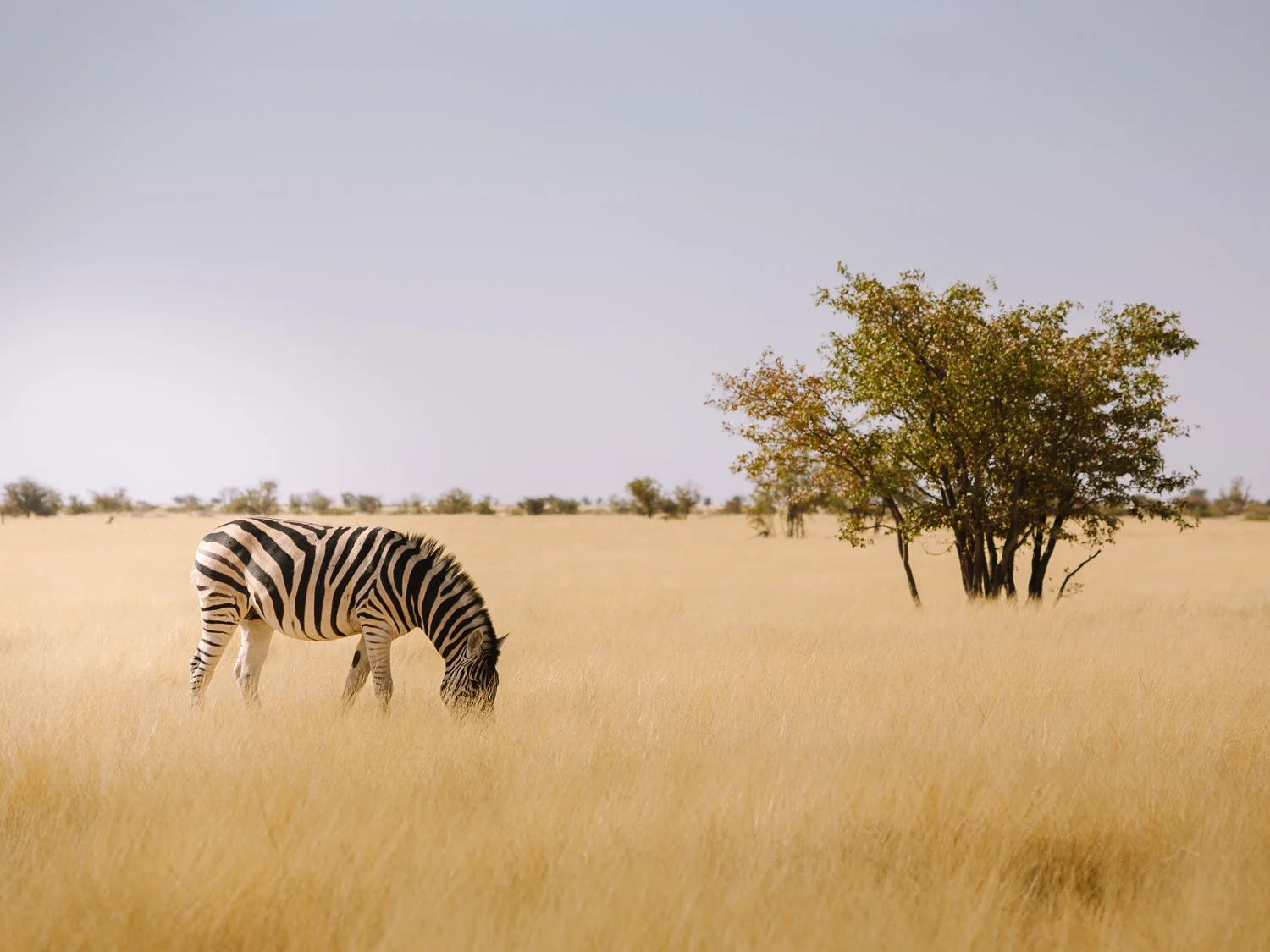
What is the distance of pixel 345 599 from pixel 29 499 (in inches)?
3411

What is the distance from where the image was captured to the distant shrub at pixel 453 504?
102 metres

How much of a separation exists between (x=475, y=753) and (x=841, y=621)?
11804mm

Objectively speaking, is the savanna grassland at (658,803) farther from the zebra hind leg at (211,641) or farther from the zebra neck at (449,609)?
the zebra neck at (449,609)

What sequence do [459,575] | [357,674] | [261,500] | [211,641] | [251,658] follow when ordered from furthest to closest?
[261,500] → [251,658] → [211,641] → [357,674] → [459,575]

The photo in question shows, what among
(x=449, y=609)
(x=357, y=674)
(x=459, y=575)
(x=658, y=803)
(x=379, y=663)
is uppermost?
(x=459, y=575)

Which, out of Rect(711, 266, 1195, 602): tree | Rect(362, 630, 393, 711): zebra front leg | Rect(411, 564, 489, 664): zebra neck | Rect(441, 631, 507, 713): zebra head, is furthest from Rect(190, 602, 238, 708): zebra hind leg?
Rect(711, 266, 1195, 602): tree

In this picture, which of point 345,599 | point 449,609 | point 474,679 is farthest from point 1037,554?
point 345,599

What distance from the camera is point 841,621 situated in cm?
1758

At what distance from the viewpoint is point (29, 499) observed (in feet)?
261

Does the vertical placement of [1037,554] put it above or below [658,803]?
above

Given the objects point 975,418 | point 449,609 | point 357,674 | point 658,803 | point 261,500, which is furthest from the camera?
point 261,500

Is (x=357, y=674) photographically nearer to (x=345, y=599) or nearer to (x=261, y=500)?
(x=345, y=599)

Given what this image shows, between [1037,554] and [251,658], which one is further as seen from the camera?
[1037,554]

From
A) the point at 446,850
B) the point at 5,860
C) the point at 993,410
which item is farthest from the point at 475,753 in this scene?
the point at 993,410
